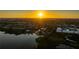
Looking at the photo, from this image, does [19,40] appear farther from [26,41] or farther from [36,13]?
[36,13]

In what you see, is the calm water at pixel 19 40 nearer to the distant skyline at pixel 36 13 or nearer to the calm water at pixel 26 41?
the calm water at pixel 26 41

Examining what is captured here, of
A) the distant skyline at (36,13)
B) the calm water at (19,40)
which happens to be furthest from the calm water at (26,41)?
Answer: the distant skyline at (36,13)

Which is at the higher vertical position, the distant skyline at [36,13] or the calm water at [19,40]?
the distant skyline at [36,13]

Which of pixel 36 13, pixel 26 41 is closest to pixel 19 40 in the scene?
pixel 26 41

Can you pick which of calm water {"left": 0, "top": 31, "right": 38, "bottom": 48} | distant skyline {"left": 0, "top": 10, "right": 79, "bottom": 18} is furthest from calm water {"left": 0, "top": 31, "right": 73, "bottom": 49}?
distant skyline {"left": 0, "top": 10, "right": 79, "bottom": 18}
